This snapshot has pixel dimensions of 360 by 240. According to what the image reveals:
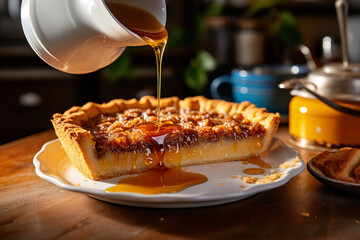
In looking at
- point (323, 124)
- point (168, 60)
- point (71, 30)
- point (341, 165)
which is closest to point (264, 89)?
point (323, 124)

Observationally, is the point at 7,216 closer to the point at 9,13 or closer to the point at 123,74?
the point at 123,74

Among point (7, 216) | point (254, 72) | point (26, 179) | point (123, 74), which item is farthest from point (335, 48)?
point (7, 216)

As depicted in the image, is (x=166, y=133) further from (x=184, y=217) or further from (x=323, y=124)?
(x=323, y=124)

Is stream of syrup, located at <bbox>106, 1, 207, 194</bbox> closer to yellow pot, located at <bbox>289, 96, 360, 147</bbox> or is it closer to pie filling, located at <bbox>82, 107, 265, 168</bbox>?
pie filling, located at <bbox>82, 107, 265, 168</bbox>

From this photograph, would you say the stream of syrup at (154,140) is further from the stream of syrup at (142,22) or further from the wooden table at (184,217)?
the wooden table at (184,217)

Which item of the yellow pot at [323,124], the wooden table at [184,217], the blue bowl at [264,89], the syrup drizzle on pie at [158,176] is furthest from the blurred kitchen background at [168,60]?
the wooden table at [184,217]
